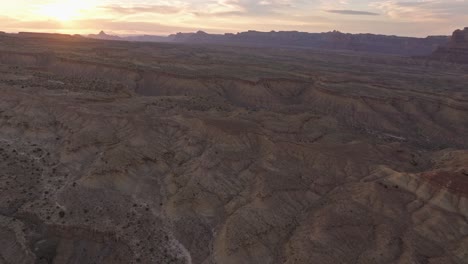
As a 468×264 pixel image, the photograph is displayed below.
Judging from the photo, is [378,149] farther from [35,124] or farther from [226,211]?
[35,124]

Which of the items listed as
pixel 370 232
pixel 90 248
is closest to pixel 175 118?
pixel 90 248

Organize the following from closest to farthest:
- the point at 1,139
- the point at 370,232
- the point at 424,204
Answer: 1. the point at 370,232
2. the point at 424,204
3. the point at 1,139

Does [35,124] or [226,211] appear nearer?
[226,211]

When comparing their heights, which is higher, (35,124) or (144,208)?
(35,124)

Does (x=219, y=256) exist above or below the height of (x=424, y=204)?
below

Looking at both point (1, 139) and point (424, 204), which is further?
point (1, 139)

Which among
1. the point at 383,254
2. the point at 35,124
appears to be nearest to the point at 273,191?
the point at 383,254

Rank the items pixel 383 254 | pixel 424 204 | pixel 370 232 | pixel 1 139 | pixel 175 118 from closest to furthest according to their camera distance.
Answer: pixel 383 254 → pixel 370 232 → pixel 424 204 → pixel 1 139 → pixel 175 118

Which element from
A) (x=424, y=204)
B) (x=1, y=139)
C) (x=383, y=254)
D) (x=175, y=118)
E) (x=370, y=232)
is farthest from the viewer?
(x=175, y=118)

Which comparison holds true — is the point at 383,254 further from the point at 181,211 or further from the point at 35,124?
the point at 35,124
